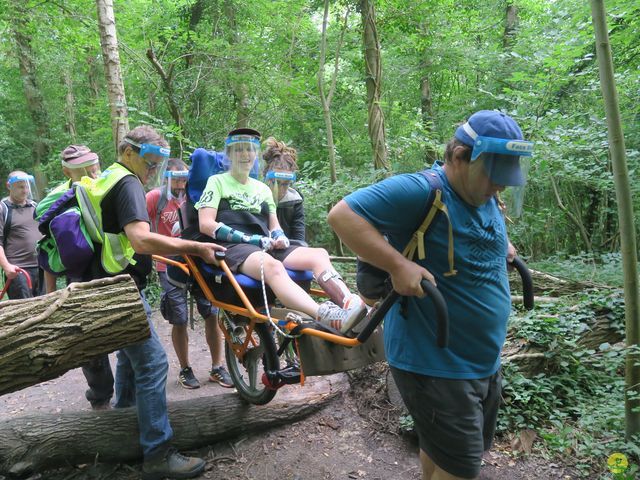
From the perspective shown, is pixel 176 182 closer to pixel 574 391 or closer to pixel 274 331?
pixel 274 331

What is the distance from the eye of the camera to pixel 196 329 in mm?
6457

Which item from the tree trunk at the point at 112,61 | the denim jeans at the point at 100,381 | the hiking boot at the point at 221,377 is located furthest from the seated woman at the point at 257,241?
the tree trunk at the point at 112,61

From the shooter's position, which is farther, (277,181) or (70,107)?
(70,107)

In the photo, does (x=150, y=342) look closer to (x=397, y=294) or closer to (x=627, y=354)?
(x=397, y=294)

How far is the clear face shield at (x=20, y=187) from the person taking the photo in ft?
16.9

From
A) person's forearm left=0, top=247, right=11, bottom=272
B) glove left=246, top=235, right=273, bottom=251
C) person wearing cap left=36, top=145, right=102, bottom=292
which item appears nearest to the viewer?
glove left=246, top=235, right=273, bottom=251

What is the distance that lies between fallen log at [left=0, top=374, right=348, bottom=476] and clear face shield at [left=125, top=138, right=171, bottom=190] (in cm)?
161

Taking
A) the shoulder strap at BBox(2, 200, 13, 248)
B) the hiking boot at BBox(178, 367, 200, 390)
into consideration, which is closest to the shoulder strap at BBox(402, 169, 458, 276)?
the hiking boot at BBox(178, 367, 200, 390)

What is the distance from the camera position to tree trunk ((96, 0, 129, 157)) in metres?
5.91

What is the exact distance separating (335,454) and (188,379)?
178cm

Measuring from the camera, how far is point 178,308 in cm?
423

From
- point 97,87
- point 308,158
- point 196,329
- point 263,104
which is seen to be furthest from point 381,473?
point 97,87

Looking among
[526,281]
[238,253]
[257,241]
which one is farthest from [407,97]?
[526,281]

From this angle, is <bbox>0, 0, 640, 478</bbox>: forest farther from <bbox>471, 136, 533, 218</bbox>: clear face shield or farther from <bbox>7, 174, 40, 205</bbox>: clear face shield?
<bbox>471, 136, 533, 218</bbox>: clear face shield
